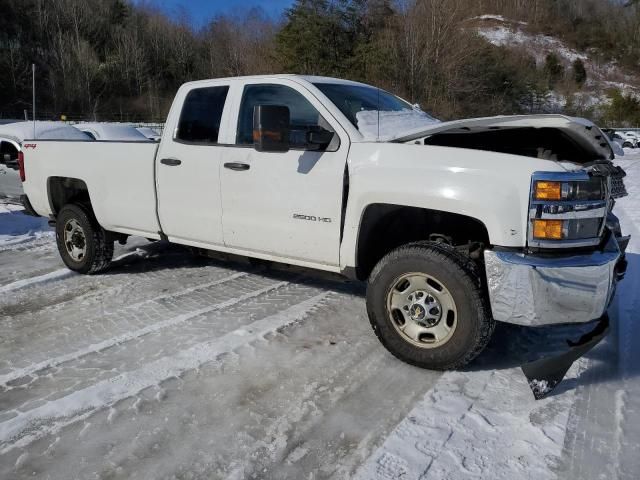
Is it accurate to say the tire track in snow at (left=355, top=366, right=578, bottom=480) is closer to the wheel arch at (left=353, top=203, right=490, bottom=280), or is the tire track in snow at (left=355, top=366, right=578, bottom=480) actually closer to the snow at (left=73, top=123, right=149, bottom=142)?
the wheel arch at (left=353, top=203, right=490, bottom=280)

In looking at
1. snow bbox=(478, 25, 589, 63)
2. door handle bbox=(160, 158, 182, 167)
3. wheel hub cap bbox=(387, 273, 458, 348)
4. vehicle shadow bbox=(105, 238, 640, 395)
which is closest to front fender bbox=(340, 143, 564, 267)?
wheel hub cap bbox=(387, 273, 458, 348)

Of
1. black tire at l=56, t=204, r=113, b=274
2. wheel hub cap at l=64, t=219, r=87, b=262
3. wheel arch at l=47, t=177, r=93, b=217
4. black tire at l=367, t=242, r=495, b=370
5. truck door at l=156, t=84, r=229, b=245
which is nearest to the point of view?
black tire at l=367, t=242, r=495, b=370

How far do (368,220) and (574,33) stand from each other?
320 ft

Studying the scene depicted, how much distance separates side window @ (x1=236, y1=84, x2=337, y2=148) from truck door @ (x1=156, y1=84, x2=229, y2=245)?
0.72 feet

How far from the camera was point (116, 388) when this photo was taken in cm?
331

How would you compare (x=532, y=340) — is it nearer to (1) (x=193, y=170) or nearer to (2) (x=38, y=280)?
(1) (x=193, y=170)

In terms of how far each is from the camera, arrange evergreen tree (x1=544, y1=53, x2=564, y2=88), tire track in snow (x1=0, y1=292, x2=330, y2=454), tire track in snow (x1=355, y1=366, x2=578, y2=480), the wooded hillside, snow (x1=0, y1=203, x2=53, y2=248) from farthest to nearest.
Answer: evergreen tree (x1=544, y1=53, x2=564, y2=88) < the wooded hillside < snow (x1=0, y1=203, x2=53, y2=248) < tire track in snow (x1=0, y1=292, x2=330, y2=454) < tire track in snow (x1=355, y1=366, x2=578, y2=480)

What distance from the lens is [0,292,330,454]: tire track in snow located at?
9.48 feet

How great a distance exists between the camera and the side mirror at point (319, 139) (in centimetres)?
393

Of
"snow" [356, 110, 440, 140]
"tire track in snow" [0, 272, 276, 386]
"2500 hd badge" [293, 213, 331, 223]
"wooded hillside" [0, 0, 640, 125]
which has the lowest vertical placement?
"tire track in snow" [0, 272, 276, 386]

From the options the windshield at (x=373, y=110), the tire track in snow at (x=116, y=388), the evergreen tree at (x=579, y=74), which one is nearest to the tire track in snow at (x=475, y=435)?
the tire track in snow at (x=116, y=388)

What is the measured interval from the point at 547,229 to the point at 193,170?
2.87 metres

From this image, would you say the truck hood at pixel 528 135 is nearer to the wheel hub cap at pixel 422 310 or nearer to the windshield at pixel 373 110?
the windshield at pixel 373 110

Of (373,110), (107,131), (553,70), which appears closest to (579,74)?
(553,70)
